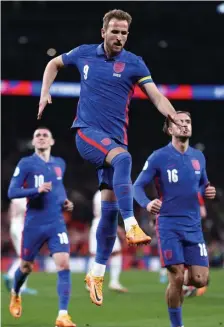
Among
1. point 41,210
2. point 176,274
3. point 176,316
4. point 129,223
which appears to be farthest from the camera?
point 41,210

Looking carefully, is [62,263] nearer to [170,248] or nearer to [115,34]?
[170,248]

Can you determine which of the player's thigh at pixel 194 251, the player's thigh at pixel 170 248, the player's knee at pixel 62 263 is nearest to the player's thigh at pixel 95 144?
the player's thigh at pixel 170 248

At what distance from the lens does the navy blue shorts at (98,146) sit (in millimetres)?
7285

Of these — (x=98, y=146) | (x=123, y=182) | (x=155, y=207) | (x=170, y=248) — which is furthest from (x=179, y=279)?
(x=98, y=146)

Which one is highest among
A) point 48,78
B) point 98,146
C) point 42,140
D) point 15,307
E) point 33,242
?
point 48,78

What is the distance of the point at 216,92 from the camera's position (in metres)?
26.3

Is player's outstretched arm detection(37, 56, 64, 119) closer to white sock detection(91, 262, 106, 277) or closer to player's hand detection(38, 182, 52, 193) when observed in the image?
→ white sock detection(91, 262, 106, 277)

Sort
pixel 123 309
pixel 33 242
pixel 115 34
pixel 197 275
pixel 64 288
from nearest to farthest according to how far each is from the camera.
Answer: pixel 115 34, pixel 197 275, pixel 64 288, pixel 33 242, pixel 123 309

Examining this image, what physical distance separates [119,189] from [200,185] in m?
2.88

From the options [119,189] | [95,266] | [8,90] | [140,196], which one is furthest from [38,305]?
[8,90]

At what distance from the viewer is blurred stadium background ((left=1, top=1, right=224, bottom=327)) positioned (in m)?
25.4

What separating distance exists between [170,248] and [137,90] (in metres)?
13.9

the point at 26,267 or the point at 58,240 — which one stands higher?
the point at 58,240

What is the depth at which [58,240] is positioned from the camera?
35.9 ft
